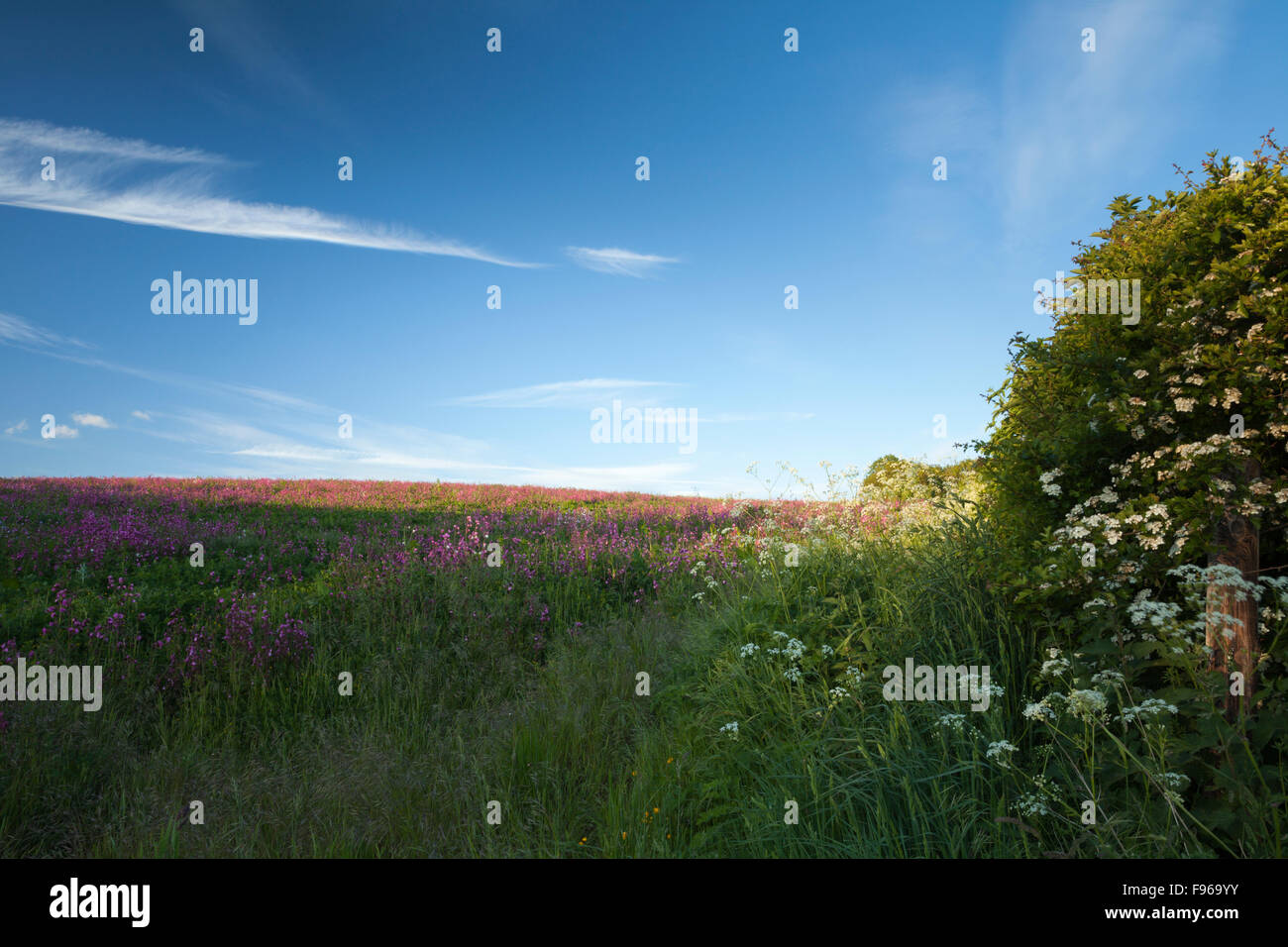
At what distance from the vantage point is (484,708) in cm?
604

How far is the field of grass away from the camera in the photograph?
3.30 metres

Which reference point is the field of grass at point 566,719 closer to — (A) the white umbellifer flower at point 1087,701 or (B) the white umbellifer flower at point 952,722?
(B) the white umbellifer flower at point 952,722

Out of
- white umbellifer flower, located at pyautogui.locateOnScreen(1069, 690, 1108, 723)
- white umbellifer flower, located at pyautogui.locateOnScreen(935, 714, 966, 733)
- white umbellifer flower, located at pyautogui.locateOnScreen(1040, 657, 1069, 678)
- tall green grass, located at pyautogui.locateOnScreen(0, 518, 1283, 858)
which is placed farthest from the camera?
white umbellifer flower, located at pyautogui.locateOnScreen(1040, 657, 1069, 678)

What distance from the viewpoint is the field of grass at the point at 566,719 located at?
130 inches

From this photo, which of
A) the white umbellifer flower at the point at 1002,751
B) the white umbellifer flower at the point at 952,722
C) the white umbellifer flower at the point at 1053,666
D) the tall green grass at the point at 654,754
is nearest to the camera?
the white umbellifer flower at the point at 1002,751

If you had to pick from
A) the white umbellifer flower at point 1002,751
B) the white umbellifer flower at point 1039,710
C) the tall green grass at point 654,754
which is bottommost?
the tall green grass at point 654,754

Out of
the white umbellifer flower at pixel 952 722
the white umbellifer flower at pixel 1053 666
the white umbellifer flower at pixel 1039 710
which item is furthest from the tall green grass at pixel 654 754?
the white umbellifer flower at pixel 1053 666

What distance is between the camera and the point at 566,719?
4926mm

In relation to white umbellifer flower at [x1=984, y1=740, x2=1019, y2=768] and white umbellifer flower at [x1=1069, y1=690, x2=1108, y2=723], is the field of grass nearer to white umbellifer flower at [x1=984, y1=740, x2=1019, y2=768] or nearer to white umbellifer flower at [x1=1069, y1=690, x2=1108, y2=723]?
white umbellifer flower at [x1=984, y1=740, x2=1019, y2=768]

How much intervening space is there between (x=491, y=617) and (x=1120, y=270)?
23.3 ft

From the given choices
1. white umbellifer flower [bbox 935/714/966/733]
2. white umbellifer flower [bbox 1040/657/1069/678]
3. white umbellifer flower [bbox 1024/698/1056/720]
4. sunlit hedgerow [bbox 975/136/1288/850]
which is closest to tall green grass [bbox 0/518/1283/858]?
white umbellifer flower [bbox 935/714/966/733]

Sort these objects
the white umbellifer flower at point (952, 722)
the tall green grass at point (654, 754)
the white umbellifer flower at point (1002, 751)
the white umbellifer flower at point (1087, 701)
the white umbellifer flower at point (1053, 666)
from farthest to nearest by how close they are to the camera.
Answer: the white umbellifer flower at point (1053, 666) → the white umbellifer flower at point (952, 722) → the tall green grass at point (654, 754) → the white umbellifer flower at point (1002, 751) → the white umbellifer flower at point (1087, 701)

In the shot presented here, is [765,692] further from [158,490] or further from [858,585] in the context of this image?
[158,490]

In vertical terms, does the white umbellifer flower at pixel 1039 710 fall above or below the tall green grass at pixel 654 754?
above
